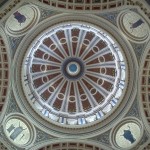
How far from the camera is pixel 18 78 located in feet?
90.7

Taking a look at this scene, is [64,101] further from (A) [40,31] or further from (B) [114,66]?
(A) [40,31]

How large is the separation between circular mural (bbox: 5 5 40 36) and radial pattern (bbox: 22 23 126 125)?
165 inches

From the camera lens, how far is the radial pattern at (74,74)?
30.7 m

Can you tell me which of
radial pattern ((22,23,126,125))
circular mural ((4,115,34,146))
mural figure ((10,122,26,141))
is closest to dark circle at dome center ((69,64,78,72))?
radial pattern ((22,23,126,125))

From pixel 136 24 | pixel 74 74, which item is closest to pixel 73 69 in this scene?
pixel 74 74

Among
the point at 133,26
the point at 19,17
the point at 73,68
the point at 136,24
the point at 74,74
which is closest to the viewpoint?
the point at 19,17

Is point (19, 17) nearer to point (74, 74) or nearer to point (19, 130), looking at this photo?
point (19, 130)

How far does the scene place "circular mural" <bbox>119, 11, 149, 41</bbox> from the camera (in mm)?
25312

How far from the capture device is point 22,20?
84.9 ft

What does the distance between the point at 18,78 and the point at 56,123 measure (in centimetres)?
379

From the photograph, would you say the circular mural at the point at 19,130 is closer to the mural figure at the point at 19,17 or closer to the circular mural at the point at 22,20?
the circular mural at the point at 22,20

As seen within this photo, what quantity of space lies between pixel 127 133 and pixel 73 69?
778cm

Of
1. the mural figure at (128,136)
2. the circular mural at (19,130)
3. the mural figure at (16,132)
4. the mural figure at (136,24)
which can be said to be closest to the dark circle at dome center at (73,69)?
the circular mural at (19,130)

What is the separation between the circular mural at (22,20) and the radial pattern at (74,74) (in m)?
4.19
